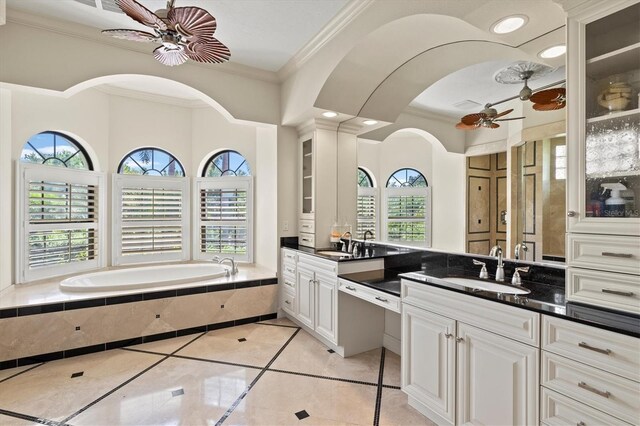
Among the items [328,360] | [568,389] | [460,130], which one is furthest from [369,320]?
[460,130]

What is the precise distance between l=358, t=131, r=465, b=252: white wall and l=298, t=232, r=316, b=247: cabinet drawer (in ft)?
3.89

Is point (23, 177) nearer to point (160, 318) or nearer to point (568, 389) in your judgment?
point (160, 318)

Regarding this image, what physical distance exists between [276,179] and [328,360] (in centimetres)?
221

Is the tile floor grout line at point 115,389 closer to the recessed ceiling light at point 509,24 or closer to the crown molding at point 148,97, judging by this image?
the crown molding at point 148,97

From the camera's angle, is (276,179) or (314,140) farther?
(276,179)

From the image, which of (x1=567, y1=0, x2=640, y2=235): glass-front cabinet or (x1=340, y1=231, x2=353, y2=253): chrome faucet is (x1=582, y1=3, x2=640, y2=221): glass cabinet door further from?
(x1=340, y1=231, x2=353, y2=253): chrome faucet

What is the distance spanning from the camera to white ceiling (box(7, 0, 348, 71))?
8.54 ft

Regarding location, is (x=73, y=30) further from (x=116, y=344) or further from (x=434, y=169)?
(x=434, y=169)

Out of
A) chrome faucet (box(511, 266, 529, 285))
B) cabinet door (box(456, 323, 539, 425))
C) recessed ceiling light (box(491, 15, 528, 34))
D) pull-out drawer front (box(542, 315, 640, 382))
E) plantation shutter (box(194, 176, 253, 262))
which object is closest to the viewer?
pull-out drawer front (box(542, 315, 640, 382))

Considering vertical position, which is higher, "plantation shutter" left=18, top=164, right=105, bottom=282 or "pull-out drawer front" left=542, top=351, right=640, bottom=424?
"plantation shutter" left=18, top=164, right=105, bottom=282

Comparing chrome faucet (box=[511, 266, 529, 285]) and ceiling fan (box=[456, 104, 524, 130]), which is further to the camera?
ceiling fan (box=[456, 104, 524, 130])

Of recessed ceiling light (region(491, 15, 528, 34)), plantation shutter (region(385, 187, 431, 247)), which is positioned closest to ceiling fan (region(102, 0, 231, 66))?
recessed ceiling light (region(491, 15, 528, 34))

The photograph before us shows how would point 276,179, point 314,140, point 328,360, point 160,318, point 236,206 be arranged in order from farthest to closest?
point 236,206, point 276,179, point 314,140, point 160,318, point 328,360

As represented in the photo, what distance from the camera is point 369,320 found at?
10.2ft
